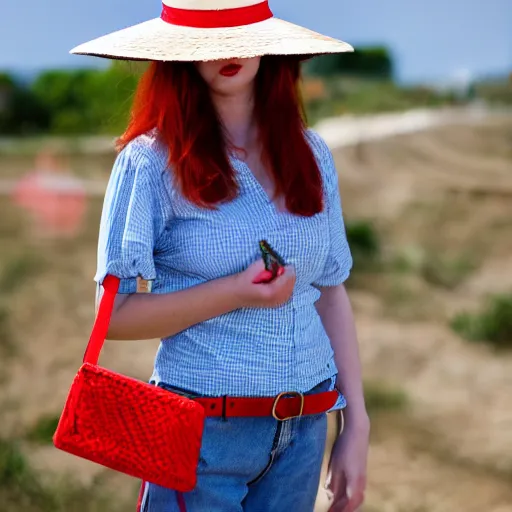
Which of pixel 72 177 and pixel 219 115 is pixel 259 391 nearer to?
pixel 219 115

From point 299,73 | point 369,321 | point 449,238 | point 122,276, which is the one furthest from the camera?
point 449,238

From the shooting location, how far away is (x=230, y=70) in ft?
6.00

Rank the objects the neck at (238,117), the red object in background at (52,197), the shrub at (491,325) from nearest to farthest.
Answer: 1. the neck at (238,117)
2. the shrub at (491,325)
3. the red object in background at (52,197)

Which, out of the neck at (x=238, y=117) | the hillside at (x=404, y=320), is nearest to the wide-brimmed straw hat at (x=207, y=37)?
the neck at (x=238, y=117)

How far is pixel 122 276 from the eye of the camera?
1.70 meters

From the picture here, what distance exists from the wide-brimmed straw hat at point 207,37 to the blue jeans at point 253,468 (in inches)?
23.6

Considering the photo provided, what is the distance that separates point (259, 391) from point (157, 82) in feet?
1.84

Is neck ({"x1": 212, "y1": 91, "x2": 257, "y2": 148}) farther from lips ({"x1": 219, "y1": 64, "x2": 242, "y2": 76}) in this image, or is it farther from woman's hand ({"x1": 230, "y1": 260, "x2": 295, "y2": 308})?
woman's hand ({"x1": 230, "y1": 260, "x2": 295, "y2": 308})

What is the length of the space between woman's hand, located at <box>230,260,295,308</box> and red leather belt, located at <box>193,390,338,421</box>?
16 cm

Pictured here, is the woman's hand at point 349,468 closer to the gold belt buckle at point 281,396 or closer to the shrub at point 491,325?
the gold belt buckle at point 281,396

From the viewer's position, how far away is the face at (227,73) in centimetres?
182

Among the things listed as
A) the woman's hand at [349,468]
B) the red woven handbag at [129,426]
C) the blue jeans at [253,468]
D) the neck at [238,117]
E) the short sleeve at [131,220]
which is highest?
the neck at [238,117]

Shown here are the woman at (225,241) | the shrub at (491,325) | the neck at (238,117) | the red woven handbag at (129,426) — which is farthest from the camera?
the shrub at (491,325)

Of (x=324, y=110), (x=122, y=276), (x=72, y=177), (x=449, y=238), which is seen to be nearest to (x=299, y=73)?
(x=122, y=276)
